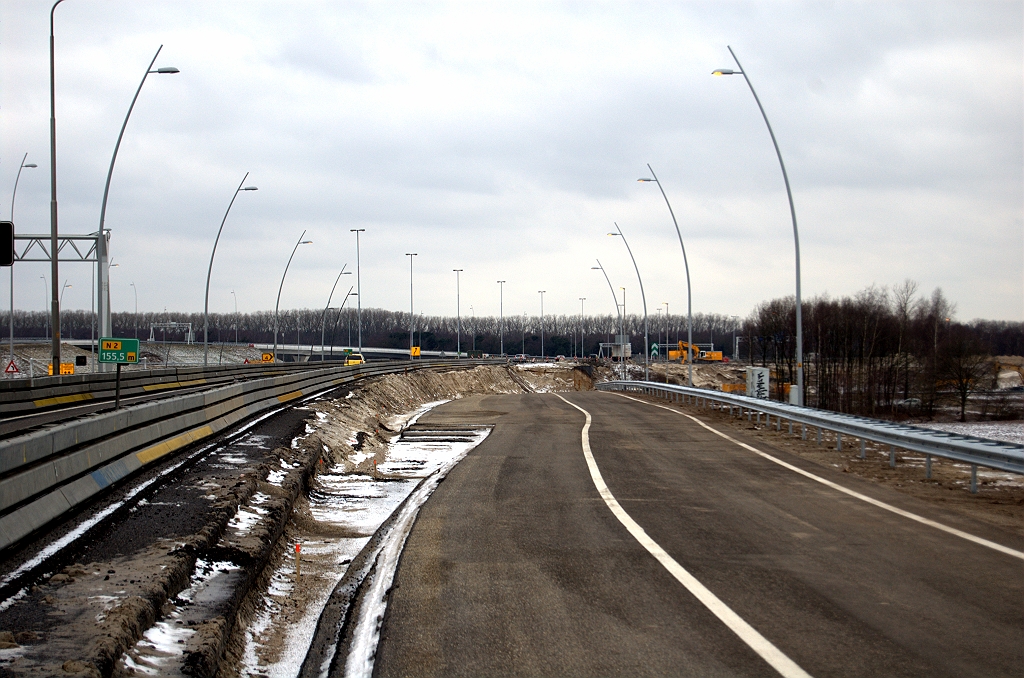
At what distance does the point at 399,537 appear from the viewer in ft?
30.2

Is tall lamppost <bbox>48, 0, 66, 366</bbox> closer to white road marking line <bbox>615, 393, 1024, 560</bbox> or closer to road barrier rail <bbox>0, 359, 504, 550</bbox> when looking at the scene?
road barrier rail <bbox>0, 359, 504, 550</bbox>

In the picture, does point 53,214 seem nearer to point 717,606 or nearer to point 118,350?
point 118,350

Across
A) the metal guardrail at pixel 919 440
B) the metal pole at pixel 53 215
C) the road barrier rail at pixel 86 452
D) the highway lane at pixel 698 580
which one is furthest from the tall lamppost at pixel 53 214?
the metal guardrail at pixel 919 440

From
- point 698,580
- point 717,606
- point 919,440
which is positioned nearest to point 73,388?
point 919,440

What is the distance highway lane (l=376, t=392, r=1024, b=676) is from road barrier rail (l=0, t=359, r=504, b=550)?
3.21 metres

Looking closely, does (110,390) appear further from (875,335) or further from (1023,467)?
(875,335)

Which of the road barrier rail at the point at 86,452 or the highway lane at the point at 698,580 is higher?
the road barrier rail at the point at 86,452

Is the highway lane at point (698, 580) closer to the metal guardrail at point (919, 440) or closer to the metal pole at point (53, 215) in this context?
the metal guardrail at point (919, 440)

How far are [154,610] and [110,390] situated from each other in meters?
27.8

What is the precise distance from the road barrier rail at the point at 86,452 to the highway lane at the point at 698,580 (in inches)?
126

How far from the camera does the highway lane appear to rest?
517cm

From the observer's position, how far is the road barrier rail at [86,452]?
263 inches

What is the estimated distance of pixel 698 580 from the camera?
6.96 metres

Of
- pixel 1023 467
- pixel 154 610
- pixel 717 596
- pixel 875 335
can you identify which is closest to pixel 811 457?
pixel 1023 467
